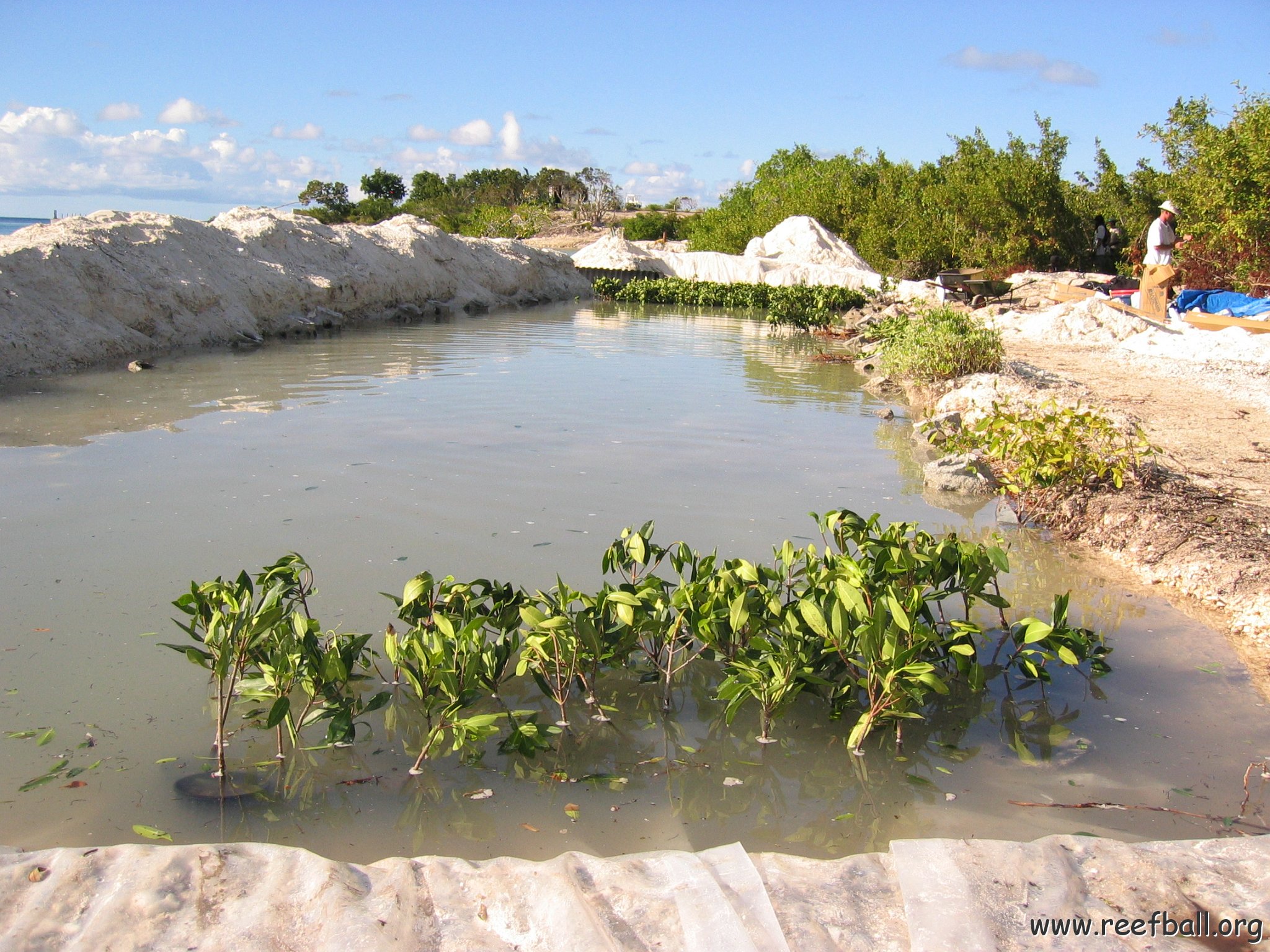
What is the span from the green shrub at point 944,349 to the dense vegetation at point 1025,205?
18.1 feet

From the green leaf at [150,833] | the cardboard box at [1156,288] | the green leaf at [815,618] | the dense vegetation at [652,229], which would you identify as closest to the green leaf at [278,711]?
the green leaf at [150,833]

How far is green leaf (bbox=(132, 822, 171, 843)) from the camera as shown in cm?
241

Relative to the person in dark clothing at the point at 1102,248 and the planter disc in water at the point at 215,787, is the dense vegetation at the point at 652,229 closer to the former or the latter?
the person in dark clothing at the point at 1102,248

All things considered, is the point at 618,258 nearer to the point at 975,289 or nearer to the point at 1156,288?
the point at 975,289

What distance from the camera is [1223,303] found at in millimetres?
12086

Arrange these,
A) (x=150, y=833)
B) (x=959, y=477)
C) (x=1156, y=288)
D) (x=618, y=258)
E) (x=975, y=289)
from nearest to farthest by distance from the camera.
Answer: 1. (x=150, y=833)
2. (x=959, y=477)
3. (x=1156, y=288)
4. (x=975, y=289)
5. (x=618, y=258)

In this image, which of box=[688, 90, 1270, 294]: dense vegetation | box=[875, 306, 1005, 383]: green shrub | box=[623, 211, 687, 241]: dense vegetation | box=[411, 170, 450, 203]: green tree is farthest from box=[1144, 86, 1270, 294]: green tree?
box=[411, 170, 450, 203]: green tree

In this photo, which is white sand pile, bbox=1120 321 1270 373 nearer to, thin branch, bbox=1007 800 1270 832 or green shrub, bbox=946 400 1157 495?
green shrub, bbox=946 400 1157 495

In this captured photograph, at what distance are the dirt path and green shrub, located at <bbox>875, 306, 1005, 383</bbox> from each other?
0.72m

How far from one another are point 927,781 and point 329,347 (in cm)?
1136

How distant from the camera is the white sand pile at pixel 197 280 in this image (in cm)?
1008

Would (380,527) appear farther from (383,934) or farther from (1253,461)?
(1253,461)

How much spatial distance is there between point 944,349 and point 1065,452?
4519 mm

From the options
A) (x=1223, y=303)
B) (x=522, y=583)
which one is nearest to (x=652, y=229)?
(x=1223, y=303)
